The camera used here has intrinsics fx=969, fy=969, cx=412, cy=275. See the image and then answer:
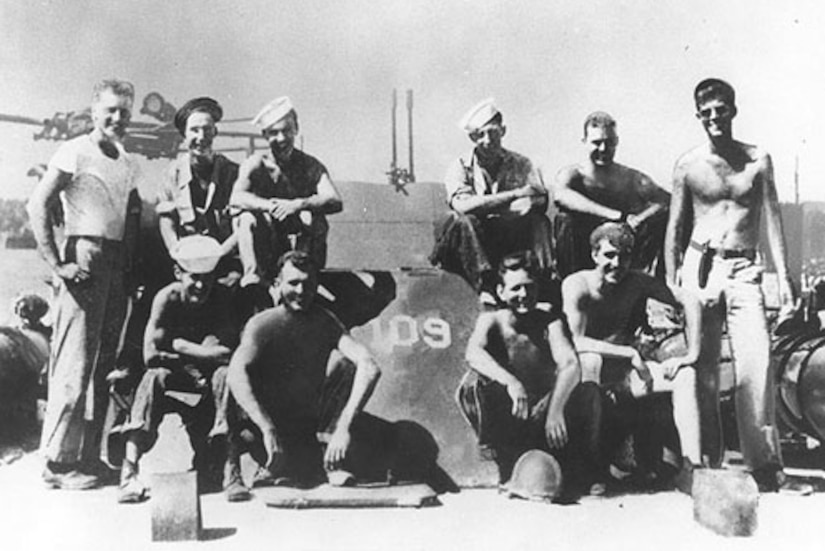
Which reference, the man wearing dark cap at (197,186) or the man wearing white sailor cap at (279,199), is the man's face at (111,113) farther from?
the man wearing white sailor cap at (279,199)

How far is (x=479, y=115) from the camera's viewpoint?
21.5ft

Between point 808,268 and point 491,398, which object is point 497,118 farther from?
point 808,268

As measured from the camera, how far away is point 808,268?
790cm

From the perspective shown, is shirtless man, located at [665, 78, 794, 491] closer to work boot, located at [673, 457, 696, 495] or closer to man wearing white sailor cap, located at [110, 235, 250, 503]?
work boot, located at [673, 457, 696, 495]

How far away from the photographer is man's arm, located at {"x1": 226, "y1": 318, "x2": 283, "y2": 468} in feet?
19.0

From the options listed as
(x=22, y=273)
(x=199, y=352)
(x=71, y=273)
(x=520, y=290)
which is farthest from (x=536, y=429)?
(x=22, y=273)

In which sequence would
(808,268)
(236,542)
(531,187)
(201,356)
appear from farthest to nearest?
1. (808,268)
2. (531,187)
3. (201,356)
4. (236,542)

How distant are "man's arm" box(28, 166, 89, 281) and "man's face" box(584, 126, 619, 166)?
341 centimetres

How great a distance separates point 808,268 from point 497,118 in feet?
10.3

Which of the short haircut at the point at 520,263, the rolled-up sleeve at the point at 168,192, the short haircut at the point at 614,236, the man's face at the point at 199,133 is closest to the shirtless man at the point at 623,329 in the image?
the short haircut at the point at 614,236

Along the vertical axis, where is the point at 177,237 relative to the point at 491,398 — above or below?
above

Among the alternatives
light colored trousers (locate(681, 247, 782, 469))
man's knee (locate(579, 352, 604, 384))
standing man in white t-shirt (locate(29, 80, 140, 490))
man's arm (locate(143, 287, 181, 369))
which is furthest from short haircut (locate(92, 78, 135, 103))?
light colored trousers (locate(681, 247, 782, 469))

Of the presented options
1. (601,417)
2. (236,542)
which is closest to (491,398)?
(601,417)

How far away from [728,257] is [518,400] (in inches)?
74.5
